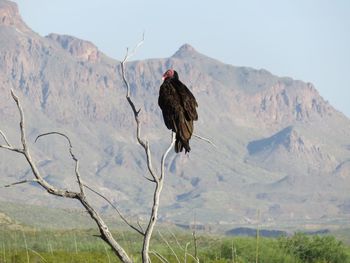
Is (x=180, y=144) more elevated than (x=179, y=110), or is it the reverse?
(x=179, y=110)

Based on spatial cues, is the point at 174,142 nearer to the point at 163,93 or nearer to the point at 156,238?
the point at 163,93

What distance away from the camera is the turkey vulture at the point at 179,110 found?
949 centimetres

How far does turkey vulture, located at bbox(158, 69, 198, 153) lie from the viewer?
9.49m

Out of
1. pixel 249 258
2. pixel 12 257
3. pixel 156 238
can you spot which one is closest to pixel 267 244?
pixel 249 258

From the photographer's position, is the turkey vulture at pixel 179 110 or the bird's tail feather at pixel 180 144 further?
the turkey vulture at pixel 179 110

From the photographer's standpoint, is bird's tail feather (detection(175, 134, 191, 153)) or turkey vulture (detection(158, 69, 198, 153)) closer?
bird's tail feather (detection(175, 134, 191, 153))

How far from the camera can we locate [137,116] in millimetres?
8500

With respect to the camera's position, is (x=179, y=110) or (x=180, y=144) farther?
(x=179, y=110)

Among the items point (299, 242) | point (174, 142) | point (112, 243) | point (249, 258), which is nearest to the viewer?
point (112, 243)

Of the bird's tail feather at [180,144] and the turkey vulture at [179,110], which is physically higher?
the turkey vulture at [179,110]

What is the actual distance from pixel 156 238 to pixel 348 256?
41.0m

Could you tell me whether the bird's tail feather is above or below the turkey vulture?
below

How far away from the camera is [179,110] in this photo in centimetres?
971

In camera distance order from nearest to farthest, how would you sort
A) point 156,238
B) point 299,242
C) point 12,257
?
1. point 12,257
2. point 299,242
3. point 156,238
